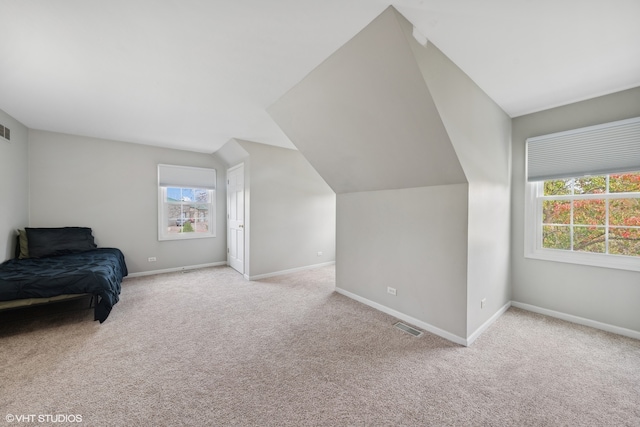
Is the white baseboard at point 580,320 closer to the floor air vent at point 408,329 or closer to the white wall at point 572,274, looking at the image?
the white wall at point 572,274

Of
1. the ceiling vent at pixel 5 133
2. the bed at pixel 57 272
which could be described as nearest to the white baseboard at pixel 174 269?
the bed at pixel 57 272

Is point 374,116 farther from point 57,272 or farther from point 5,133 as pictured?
point 5,133

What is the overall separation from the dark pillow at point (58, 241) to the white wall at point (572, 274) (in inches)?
238

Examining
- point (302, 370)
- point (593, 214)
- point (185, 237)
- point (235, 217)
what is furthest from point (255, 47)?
point (185, 237)

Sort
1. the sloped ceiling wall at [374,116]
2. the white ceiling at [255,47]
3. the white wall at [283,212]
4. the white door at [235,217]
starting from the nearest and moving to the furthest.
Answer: the white ceiling at [255,47] < the sloped ceiling wall at [374,116] < the white wall at [283,212] < the white door at [235,217]

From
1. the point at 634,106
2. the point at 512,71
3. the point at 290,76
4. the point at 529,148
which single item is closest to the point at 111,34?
the point at 290,76

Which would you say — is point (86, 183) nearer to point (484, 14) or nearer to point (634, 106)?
point (484, 14)

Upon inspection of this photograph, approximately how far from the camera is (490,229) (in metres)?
2.62

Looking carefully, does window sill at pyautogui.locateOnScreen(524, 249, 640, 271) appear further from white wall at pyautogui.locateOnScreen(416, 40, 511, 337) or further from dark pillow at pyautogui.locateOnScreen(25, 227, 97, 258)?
dark pillow at pyautogui.locateOnScreen(25, 227, 97, 258)

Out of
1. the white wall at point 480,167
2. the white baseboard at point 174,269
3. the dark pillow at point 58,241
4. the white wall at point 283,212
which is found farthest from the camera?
the white baseboard at point 174,269

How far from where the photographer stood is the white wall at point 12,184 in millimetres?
3041

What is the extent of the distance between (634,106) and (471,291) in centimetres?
234

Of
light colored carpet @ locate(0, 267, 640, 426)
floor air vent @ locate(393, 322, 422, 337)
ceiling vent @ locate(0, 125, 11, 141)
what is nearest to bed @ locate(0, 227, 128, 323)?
light colored carpet @ locate(0, 267, 640, 426)

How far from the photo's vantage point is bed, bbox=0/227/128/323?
2410 millimetres
